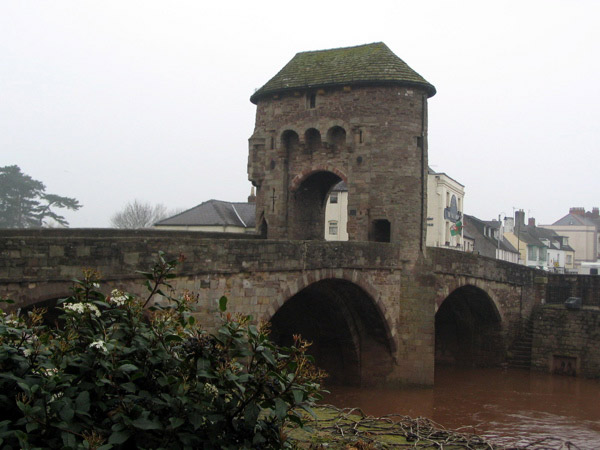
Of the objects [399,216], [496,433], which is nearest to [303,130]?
[399,216]

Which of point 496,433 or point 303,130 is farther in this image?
point 303,130

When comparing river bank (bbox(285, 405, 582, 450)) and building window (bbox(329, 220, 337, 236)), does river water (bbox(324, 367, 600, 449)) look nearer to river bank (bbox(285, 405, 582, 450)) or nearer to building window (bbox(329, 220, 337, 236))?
river bank (bbox(285, 405, 582, 450))

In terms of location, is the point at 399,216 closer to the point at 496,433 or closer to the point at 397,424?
the point at 496,433

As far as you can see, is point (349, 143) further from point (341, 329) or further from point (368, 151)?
point (341, 329)

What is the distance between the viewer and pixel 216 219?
3781cm

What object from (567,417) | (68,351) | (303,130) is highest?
(303,130)

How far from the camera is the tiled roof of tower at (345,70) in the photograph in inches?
788

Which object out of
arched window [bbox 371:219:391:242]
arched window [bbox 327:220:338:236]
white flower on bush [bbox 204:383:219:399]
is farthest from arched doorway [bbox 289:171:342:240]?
arched window [bbox 327:220:338:236]

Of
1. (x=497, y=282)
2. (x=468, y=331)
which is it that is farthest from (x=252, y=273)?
(x=468, y=331)

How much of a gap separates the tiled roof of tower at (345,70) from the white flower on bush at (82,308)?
15994 mm

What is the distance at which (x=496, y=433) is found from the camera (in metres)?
15.8

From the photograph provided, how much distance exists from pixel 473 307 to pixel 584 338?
149 inches

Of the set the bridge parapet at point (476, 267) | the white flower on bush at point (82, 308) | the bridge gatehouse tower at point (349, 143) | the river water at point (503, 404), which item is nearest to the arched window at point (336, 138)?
the bridge gatehouse tower at point (349, 143)

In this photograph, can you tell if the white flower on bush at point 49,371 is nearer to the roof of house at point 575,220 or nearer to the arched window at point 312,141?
the arched window at point 312,141
